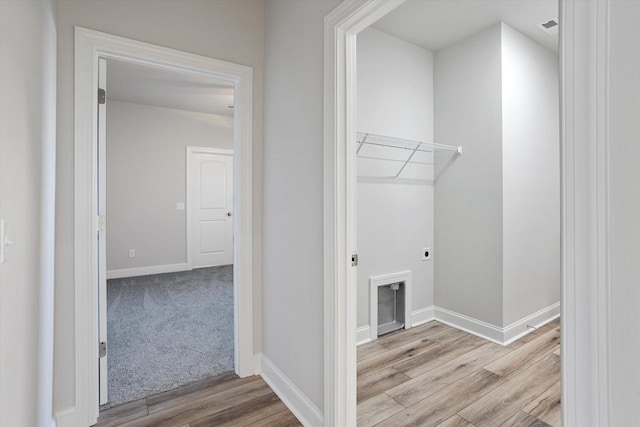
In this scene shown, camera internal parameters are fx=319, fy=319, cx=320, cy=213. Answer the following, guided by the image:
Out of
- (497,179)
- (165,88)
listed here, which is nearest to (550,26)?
(497,179)

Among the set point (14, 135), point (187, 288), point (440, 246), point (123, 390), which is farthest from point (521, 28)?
point (187, 288)

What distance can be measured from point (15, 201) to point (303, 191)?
116 centimetres

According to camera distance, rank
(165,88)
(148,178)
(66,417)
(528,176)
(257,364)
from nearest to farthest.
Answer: (66,417) < (257,364) < (528,176) < (165,88) < (148,178)

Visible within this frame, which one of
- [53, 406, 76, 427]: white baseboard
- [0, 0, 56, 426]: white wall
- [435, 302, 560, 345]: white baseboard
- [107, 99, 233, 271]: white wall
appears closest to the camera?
[0, 0, 56, 426]: white wall

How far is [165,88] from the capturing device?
171 inches

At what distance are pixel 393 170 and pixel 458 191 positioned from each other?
64cm

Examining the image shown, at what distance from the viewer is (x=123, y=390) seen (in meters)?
2.00

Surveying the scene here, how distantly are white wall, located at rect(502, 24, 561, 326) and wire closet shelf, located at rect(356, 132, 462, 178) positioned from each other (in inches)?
19.4

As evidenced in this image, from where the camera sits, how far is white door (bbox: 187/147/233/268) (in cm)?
565

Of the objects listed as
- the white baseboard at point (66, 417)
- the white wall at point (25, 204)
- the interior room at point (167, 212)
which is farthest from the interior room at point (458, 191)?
the white wall at point (25, 204)

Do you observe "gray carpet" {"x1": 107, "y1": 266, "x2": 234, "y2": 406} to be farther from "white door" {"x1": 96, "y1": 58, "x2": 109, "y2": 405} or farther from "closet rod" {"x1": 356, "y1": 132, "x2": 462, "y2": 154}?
"closet rod" {"x1": 356, "y1": 132, "x2": 462, "y2": 154}

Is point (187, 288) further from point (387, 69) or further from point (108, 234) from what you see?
point (387, 69)

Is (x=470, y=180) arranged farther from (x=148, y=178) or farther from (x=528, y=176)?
(x=148, y=178)

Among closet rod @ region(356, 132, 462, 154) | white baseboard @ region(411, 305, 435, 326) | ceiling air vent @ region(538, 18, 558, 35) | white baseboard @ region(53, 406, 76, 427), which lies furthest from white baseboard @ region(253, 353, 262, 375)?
ceiling air vent @ region(538, 18, 558, 35)
